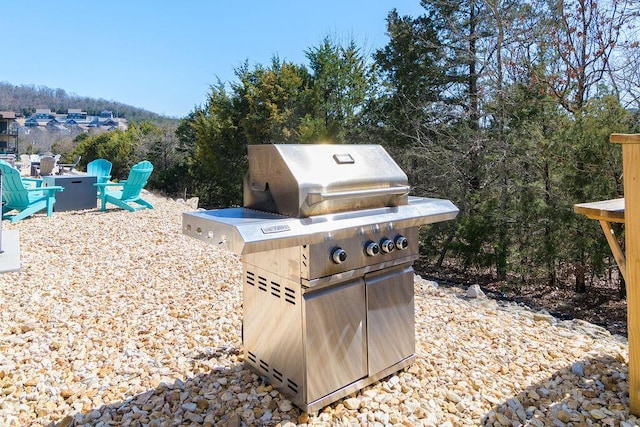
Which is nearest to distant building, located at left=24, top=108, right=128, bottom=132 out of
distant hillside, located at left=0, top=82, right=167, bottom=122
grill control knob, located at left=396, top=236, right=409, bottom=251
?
distant hillside, located at left=0, top=82, right=167, bottom=122

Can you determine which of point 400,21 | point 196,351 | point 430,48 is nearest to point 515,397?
point 196,351

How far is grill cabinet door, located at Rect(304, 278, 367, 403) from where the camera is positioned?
5.64 ft

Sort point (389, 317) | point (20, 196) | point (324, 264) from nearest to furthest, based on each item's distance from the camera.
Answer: point (324, 264), point (389, 317), point (20, 196)

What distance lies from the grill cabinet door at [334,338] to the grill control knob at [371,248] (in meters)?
0.15

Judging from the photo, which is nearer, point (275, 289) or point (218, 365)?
point (275, 289)

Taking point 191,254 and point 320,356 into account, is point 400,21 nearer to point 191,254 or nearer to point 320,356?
point 191,254

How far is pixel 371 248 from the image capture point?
187 centimetres

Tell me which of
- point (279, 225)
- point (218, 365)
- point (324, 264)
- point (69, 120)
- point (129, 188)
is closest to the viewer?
point (279, 225)

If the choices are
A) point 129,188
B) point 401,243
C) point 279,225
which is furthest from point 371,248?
point 129,188

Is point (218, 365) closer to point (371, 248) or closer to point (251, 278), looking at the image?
point (251, 278)

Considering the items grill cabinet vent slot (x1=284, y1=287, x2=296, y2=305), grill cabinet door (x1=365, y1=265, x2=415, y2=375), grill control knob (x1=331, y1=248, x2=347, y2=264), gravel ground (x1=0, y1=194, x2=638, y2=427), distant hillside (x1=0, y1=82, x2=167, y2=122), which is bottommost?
gravel ground (x1=0, y1=194, x2=638, y2=427)

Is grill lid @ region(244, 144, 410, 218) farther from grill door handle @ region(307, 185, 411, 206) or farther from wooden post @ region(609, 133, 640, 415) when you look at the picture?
wooden post @ region(609, 133, 640, 415)

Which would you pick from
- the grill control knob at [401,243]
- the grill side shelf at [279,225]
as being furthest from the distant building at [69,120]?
the grill control knob at [401,243]

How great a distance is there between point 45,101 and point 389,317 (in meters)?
54.4
